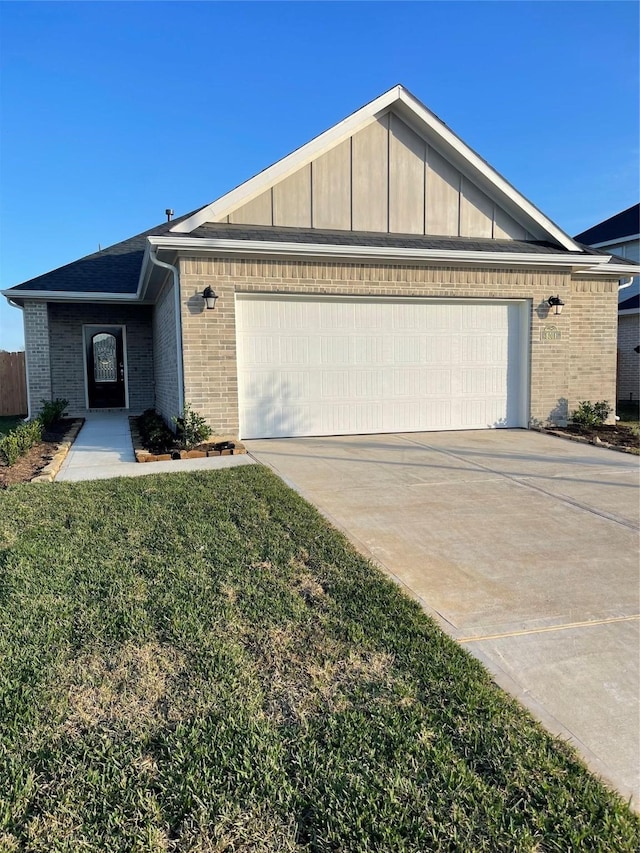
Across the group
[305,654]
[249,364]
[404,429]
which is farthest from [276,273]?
[305,654]

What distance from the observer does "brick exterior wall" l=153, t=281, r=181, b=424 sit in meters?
9.95

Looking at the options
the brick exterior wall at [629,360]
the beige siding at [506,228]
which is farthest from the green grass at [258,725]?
the brick exterior wall at [629,360]

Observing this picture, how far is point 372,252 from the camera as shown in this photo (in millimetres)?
9219

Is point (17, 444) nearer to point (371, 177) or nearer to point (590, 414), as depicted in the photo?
point (371, 177)

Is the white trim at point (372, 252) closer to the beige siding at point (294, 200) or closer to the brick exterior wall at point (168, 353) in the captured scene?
the beige siding at point (294, 200)

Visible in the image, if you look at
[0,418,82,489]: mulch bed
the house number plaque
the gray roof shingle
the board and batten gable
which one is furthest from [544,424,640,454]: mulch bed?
[0,418,82,489]: mulch bed

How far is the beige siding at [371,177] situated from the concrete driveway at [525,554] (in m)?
4.28

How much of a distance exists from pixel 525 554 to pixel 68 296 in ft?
41.8

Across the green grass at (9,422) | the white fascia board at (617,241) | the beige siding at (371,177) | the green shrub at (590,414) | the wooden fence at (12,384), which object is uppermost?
the white fascia board at (617,241)

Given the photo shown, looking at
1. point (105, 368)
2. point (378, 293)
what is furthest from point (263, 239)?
point (105, 368)

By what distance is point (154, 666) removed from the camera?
9.07ft

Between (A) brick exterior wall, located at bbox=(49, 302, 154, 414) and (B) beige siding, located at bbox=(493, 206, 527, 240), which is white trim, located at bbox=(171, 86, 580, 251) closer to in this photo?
(B) beige siding, located at bbox=(493, 206, 527, 240)

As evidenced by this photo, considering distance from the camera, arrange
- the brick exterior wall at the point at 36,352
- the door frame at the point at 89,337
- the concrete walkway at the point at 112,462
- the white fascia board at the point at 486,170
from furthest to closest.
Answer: the door frame at the point at 89,337 → the brick exterior wall at the point at 36,352 → the white fascia board at the point at 486,170 → the concrete walkway at the point at 112,462

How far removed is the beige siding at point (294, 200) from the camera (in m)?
9.53
